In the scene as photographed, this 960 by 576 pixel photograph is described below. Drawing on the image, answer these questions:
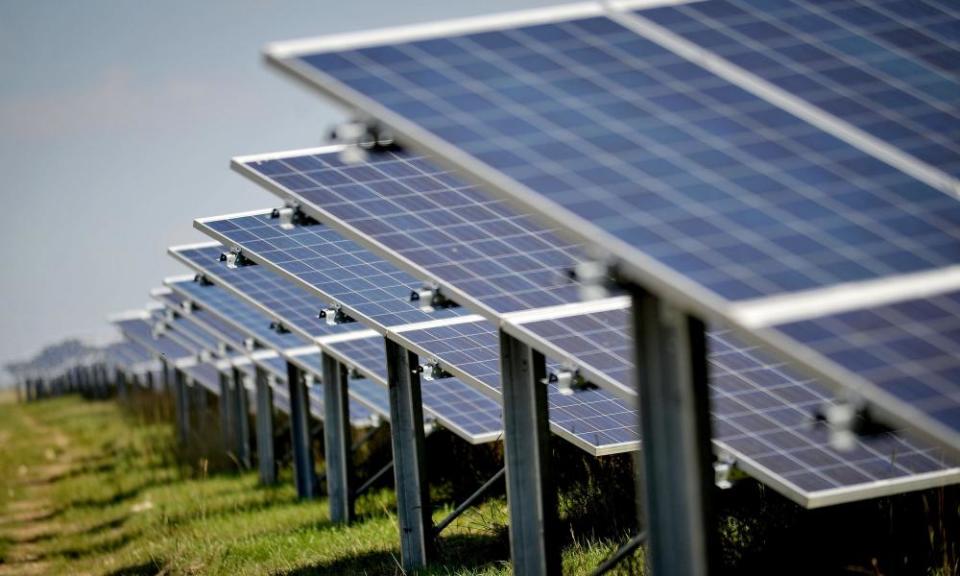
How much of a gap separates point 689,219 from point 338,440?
41.5 feet

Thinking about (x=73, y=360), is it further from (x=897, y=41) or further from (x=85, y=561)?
(x=897, y=41)

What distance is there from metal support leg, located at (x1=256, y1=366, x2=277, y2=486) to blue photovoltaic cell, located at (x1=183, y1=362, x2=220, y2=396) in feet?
21.6

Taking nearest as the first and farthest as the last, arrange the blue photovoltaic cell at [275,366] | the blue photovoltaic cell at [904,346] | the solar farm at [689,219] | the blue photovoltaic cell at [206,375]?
1. the blue photovoltaic cell at [904,346]
2. the solar farm at [689,219]
3. the blue photovoltaic cell at [275,366]
4. the blue photovoltaic cell at [206,375]

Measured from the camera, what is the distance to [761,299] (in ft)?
20.4

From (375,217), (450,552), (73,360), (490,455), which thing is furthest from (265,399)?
(73,360)

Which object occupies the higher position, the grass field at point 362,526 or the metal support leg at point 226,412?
the grass field at point 362,526

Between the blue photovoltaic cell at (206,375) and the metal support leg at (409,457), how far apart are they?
17619 mm

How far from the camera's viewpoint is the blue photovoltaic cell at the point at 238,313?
72.5 ft

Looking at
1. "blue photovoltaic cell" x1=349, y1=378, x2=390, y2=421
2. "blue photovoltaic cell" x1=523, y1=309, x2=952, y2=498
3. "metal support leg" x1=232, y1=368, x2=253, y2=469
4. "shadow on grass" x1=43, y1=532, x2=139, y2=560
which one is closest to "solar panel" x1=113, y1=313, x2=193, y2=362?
"metal support leg" x1=232, y1=368, x2=253, y2=469

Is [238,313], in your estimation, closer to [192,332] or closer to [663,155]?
[192,332]

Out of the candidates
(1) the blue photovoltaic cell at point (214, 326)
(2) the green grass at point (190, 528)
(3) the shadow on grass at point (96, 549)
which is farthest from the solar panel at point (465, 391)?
(1) the blue photovoltaic cell at point (214, 326)

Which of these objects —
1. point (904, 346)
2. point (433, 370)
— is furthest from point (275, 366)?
point (904, 346)

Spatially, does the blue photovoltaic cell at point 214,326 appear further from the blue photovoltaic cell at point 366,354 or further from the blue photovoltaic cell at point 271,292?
the blue photovoltaic cell at point 366,354

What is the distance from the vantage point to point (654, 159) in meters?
7.02
